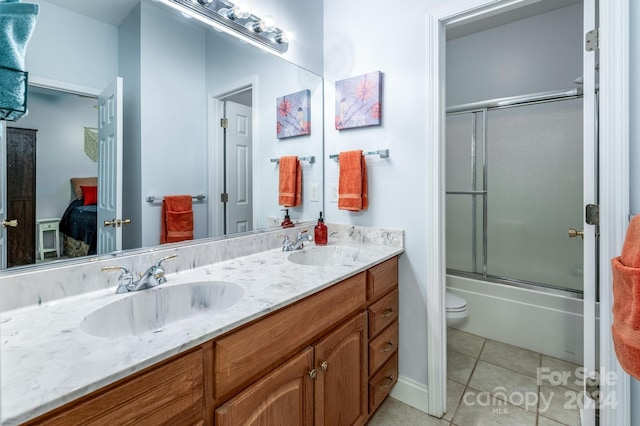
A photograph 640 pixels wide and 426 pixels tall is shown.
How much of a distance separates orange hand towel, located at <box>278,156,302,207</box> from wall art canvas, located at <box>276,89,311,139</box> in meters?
0.15

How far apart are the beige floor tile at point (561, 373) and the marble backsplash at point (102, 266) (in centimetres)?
126

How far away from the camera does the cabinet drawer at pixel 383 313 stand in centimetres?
142

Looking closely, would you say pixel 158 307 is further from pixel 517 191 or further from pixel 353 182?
pixel 517 191

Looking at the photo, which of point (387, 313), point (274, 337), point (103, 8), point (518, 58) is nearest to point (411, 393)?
point (387, 313)

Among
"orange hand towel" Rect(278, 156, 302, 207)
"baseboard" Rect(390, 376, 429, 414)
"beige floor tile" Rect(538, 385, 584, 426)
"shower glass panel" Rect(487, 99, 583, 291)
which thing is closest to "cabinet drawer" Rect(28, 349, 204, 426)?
"orange hand towel" Rect(278, 156, 302, 207)

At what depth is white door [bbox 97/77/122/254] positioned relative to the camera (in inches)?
41.2

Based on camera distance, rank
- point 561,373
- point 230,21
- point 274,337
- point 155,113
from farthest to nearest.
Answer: point 561,373 < point 230,21 < point 155,113 < point 274,337

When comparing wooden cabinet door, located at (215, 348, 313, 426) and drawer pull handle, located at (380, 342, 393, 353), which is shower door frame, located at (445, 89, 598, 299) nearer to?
drawer pull handle, located at (380, 342, 393, 353)

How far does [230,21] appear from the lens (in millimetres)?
1421

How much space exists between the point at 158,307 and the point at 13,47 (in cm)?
77

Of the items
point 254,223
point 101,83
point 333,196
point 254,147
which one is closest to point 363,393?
point 254,223

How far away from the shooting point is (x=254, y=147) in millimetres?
1646

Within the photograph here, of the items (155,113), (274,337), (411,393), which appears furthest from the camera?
(411,393)

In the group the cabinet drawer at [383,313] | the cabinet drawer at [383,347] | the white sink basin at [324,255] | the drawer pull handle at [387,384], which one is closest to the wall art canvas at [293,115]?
the white sink basin at [324,255]
